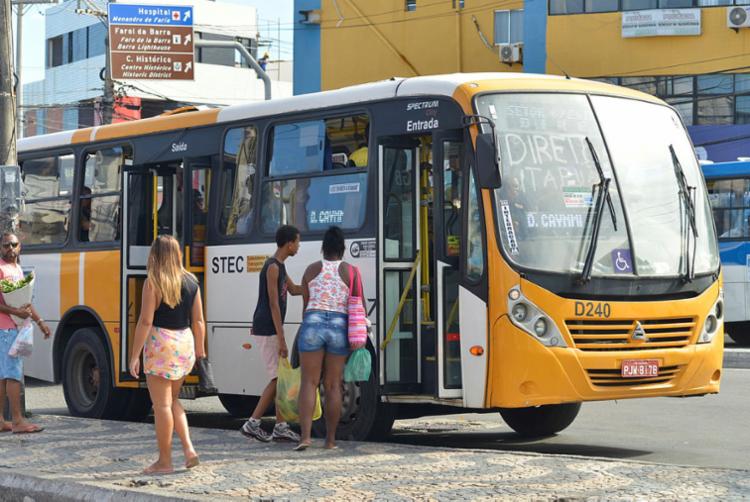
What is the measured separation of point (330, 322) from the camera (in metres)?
10.6

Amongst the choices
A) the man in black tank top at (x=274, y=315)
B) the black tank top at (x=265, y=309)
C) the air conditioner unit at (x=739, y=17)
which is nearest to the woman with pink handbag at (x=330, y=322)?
the man in black tank top at (x=274, y=315)

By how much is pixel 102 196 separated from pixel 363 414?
16.2 feet

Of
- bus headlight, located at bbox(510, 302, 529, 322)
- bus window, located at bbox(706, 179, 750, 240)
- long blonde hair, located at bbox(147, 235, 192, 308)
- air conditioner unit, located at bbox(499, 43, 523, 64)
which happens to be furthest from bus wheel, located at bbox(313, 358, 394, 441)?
air conditioner unit, located at bbox(499, 43, 523, 64)

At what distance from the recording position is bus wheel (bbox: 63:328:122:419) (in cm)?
1450

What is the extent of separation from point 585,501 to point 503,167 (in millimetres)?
3415

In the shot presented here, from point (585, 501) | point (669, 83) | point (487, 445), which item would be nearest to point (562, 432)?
point (487, 445)

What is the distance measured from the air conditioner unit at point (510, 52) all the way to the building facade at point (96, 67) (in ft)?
83.6

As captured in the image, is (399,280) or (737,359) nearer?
(399,280)

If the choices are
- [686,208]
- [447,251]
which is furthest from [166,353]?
Answer: [686,208]

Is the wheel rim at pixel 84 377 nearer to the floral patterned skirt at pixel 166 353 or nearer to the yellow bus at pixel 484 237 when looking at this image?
the yellow bus at pixel 484 237

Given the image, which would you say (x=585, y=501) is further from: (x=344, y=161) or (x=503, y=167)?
(x=344, y=161)

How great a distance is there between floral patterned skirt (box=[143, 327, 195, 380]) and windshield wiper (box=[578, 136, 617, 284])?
9.98 feet

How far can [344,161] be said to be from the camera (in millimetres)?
11938

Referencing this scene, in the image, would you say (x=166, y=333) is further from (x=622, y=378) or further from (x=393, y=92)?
(x=622, y=378)
